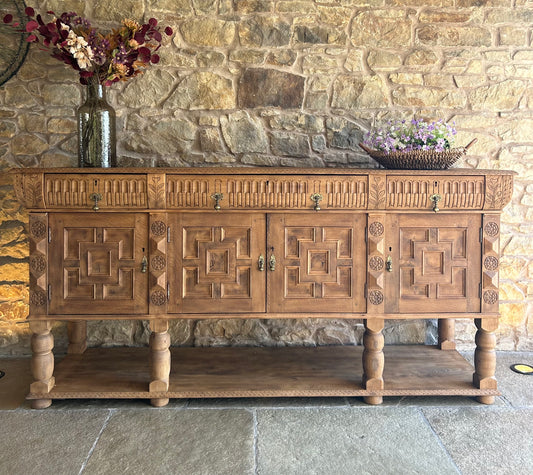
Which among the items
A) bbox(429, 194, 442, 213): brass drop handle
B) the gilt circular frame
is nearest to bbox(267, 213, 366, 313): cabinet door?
bbox(429, 194, 442, 213): brass drop handle

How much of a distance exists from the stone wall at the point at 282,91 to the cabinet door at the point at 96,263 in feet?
2.37

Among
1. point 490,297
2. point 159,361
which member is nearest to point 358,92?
point 490,297

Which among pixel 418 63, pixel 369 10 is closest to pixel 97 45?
pixel 369 10

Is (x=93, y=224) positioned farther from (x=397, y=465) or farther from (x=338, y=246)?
(x=397, y=465)

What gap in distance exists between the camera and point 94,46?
227cm

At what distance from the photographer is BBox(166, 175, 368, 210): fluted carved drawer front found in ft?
7.21

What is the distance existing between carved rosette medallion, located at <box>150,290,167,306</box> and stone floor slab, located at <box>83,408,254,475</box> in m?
0.53

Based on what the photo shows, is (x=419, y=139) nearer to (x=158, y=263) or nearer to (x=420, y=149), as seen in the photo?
(x=420, y=149)

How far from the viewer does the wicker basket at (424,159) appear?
2252mm

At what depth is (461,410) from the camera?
7.34 ft

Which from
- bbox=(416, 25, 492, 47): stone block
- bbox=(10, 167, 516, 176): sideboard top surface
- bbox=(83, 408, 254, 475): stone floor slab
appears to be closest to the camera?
bbox=(83, 408, 254, 475): stone floor slab

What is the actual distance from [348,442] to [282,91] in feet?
6.63

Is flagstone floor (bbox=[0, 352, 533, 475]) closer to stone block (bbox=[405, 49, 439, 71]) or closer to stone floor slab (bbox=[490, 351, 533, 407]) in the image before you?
stone floor slab (bbox=[490, 351, 533, 407])

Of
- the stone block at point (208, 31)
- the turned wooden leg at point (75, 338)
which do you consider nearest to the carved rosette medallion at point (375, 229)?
the stone block at point (208, 31)
